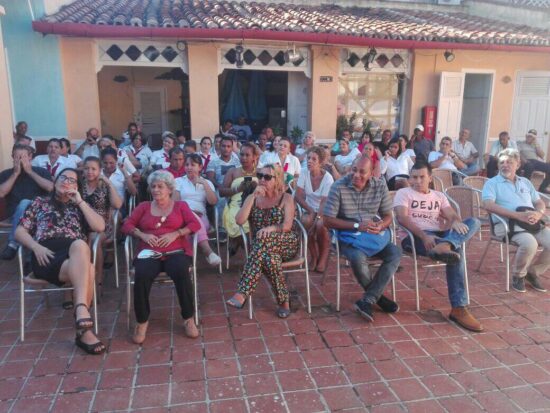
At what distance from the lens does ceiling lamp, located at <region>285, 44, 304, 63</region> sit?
8.35m

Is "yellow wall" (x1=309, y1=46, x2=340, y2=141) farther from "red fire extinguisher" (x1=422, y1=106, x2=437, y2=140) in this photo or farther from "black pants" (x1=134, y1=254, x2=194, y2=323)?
"black pants" (x1=134, y1=254, x2=194, y2=323)

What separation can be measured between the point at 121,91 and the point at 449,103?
26.1 feet

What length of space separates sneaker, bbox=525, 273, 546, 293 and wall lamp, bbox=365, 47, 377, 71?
18.8 ft

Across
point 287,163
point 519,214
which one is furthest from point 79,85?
point 519,214

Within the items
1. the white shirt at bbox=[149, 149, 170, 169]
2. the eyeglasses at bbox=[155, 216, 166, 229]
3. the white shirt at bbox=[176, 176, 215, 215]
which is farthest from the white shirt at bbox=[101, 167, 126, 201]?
the eyeglasses at bbox=[155, 216, 166, 229]

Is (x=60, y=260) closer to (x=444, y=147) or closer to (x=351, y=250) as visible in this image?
(x=351, y=250)

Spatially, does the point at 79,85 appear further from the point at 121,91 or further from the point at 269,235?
the point at 269,235

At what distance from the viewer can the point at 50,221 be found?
11.7ft

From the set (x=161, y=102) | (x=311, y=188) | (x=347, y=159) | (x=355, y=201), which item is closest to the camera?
(x=355, y=201)

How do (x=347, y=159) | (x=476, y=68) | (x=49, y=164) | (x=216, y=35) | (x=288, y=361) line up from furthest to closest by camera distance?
(x=476, y=68) < (x=216, y=35) < (x=347, y=159) < (x=49, y=164) < (x=288, y=361)

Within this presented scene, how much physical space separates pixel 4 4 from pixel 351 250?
6882 mm

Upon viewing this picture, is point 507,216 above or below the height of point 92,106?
below

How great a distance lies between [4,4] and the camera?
7062 mm

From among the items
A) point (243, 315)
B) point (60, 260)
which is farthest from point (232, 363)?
point (60, 260)
